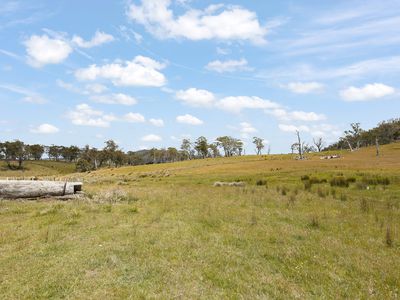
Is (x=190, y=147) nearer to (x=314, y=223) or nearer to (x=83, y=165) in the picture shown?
(x=83, y=165)

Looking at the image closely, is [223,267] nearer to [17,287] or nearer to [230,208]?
[17,287]

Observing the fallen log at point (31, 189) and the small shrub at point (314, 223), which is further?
the fallen log at point (31, 189)

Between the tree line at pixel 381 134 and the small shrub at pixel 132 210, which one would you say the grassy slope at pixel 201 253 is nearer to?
the small shrub at pixel 132 210

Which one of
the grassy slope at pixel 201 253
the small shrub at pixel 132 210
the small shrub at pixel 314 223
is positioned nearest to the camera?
the grassy slope at pixel 201 253

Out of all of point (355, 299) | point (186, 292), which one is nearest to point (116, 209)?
point (186, 292)

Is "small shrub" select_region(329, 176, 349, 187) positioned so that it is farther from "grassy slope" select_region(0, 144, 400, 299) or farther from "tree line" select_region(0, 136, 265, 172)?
"tree line" select_region(0, 136, 265, 172)

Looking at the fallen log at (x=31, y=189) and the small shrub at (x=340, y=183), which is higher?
the fallen log at (x=31, y=189)

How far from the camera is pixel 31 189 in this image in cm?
2448

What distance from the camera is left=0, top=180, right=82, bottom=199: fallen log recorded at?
24203mm

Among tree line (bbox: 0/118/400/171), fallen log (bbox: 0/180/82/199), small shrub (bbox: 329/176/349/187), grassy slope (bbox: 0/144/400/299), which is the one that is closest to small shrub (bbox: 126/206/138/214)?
grassy slope (bbox: 0/144/400/299)

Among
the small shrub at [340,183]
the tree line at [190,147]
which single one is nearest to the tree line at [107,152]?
the tree line at [190,147]

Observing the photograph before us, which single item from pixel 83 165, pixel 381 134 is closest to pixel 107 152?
pixel 83 165

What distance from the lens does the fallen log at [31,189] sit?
2420 centimetres

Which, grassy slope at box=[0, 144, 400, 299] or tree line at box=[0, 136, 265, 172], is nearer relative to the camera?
grassy slope at box=[0, 144, 400, 299]
